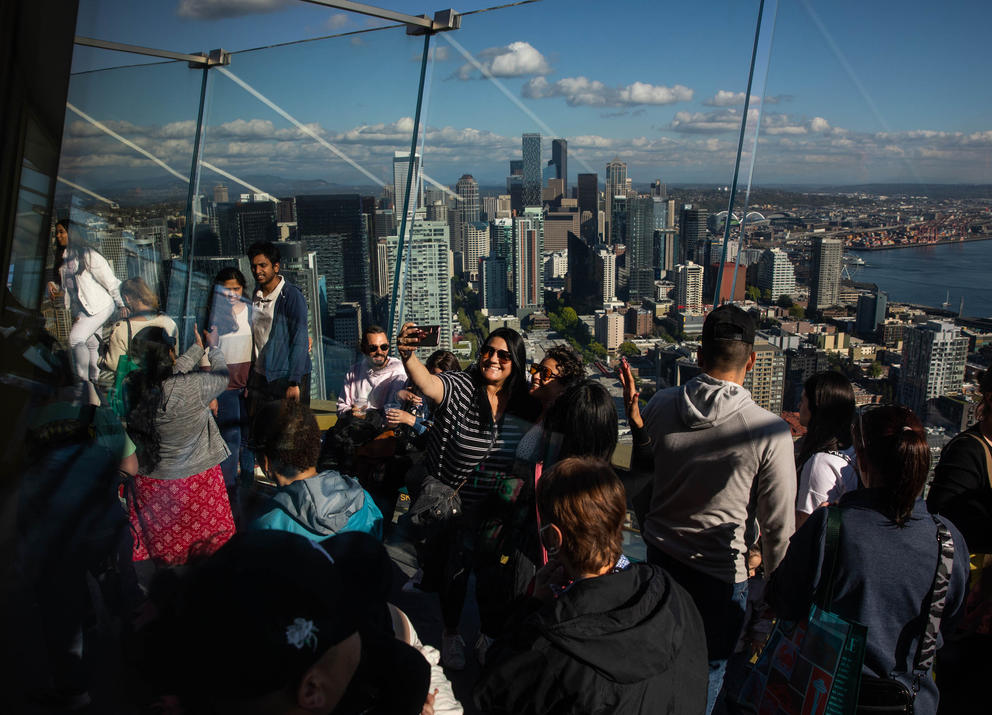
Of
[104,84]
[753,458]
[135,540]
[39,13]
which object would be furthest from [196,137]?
[753,458]

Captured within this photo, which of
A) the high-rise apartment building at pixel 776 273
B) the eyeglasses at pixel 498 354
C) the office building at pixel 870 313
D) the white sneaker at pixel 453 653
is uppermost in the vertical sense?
the high-rise apartment building at pixel 776 273

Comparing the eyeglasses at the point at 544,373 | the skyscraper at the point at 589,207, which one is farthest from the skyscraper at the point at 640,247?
the eyeglasses at the point at 544,373

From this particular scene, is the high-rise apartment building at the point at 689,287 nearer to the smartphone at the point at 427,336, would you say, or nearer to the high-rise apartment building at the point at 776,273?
the high-rise apartment building at the point at 776,273

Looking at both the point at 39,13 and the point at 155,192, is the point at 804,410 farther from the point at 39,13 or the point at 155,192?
the point at 155,192

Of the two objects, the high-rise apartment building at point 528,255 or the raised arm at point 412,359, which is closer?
the raised arm at point 412,359

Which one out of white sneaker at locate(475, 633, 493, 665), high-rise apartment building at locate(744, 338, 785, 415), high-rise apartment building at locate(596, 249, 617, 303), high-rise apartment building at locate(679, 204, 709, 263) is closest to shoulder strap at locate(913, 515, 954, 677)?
high-rise apartment building at locate(744, 338, 785, 415)

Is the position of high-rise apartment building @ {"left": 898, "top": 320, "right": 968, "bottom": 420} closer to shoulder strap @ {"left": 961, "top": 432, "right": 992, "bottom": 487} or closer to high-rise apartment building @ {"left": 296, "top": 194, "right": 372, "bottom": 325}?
shoulder strap @ {"left": 961, "top": 432, "right": 992, "bottom": 487}

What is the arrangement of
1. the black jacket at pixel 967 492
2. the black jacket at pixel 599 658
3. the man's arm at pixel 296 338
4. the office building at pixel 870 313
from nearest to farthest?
the black jacket at pixel 599 658 < the black jacket at pixel 967 492 < the office building at pixel 870 313 < the man's arm at pixel 296 338
